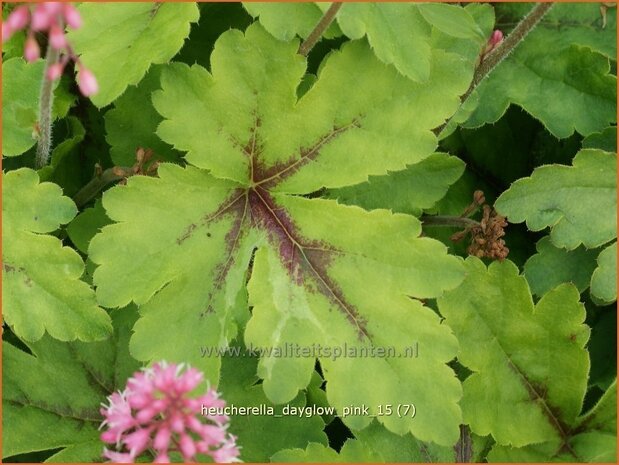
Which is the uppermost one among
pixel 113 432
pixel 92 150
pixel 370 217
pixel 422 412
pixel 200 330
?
pixel 92 150

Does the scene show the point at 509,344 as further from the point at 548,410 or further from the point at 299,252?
the point at 299,252

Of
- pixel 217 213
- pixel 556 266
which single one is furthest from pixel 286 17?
pixel 556 266

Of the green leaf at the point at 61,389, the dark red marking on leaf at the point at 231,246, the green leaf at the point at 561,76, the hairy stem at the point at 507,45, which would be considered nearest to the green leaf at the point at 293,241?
the dark red marking on leaf at the point at 231,246

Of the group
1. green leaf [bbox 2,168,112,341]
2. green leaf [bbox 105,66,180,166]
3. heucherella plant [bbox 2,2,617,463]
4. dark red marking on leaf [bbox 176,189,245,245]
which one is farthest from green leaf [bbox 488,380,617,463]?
green leaf [bbox 105,66,180,166]

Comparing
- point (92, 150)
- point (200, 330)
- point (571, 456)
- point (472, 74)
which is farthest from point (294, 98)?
point (571, 456)

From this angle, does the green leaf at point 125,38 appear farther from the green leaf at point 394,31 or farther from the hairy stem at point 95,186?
the green leaf at point 394,31

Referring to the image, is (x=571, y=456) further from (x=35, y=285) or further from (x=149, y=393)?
(x=35, y=285)
